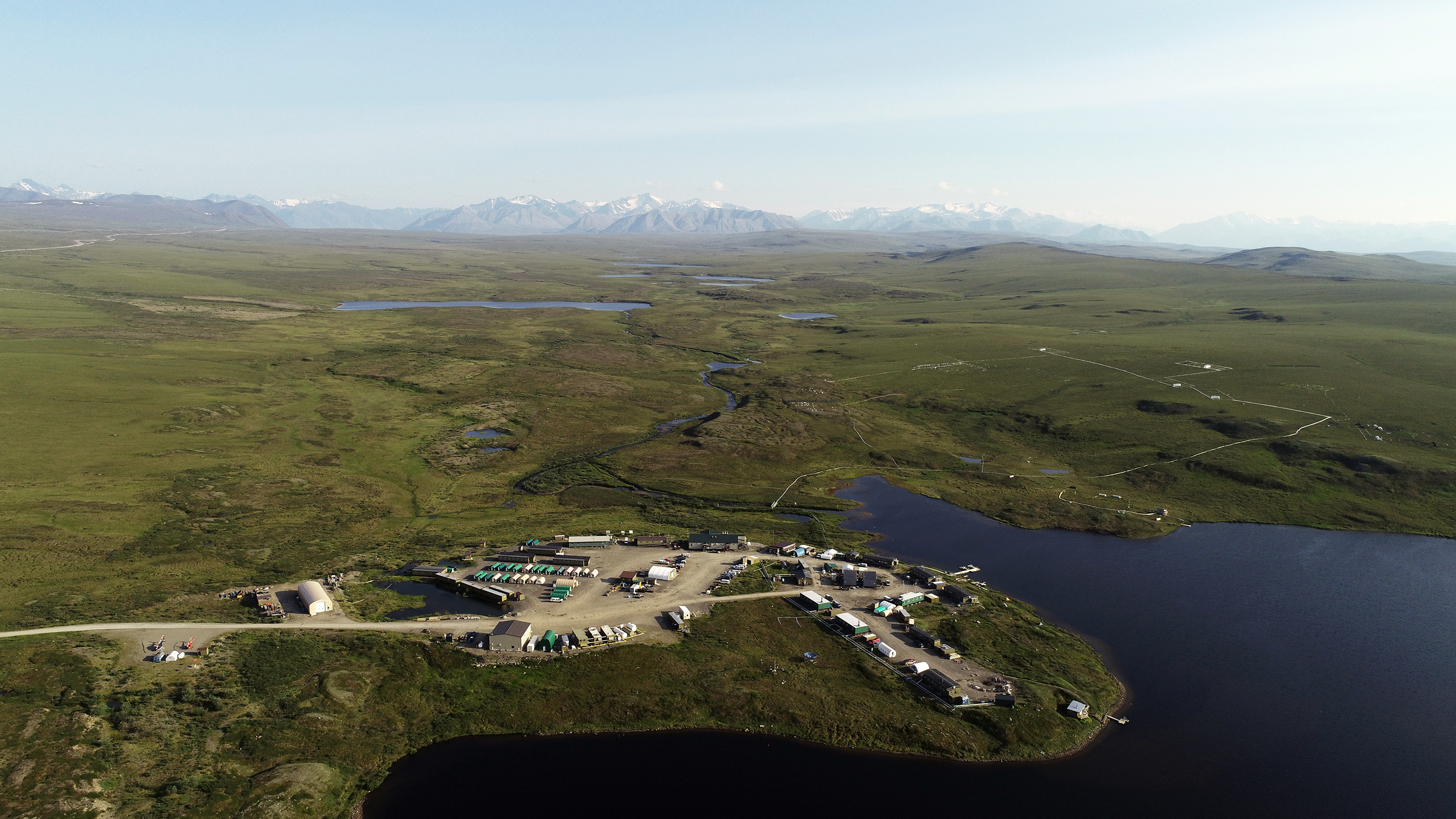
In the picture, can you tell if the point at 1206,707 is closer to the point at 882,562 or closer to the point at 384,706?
the point at 882,562

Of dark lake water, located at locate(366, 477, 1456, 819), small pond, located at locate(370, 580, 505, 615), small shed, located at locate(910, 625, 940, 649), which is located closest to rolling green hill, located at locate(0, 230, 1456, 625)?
small pond, located at locate(370, 580, 505, 615)

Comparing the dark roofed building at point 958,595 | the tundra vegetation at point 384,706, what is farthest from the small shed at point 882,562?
the tundra vegetation at point 384,706

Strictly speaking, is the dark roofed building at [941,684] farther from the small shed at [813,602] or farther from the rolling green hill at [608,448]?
the rolling green hill at [608,448]

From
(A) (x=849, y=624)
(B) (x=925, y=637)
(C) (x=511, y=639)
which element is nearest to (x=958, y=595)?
(B) (x=925, y=637)

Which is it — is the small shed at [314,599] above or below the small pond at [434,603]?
above

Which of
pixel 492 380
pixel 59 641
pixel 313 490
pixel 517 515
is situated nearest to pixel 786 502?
pixel 517 515

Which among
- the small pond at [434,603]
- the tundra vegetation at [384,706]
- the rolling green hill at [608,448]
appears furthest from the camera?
the rolling green hill at [608,448]

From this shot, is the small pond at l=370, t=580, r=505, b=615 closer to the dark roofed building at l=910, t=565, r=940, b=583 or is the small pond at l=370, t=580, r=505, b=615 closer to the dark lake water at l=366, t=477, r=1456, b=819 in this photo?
the dark lake water at l=366, t=477, r=1456, b=819
